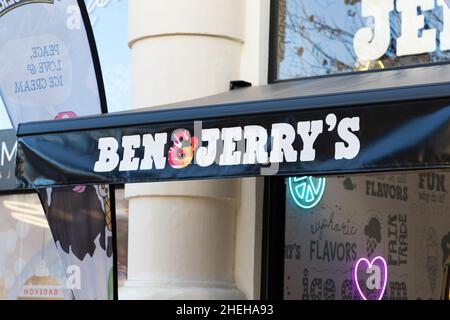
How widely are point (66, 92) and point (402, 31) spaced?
3.03 metres

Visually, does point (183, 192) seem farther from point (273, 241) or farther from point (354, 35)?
point (354, 35)

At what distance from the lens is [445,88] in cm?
461

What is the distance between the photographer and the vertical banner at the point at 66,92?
23.6ft

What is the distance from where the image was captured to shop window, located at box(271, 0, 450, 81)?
6.32 m

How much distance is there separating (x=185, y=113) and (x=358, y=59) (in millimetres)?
1696

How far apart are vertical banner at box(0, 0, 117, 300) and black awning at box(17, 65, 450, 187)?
1095 millimetres

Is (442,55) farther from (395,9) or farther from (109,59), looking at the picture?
(109,59)

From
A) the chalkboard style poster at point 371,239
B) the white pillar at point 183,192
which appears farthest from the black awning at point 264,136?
the chalkboard style poster at point 371,239

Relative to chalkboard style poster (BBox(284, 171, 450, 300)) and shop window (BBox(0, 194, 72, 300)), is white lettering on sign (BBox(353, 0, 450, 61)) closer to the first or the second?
chalkboard style poster (BBox(284, 171, 450, 300))

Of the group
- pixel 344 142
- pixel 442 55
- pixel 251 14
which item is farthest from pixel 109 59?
pixel 344 142

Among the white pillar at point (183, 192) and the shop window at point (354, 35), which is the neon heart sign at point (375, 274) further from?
the shop window at point (354, 35)

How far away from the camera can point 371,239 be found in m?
7.85

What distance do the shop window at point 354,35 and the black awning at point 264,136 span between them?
0.95 ft

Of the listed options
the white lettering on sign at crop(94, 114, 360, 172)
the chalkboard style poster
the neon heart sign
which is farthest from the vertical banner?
the neon heart sign
